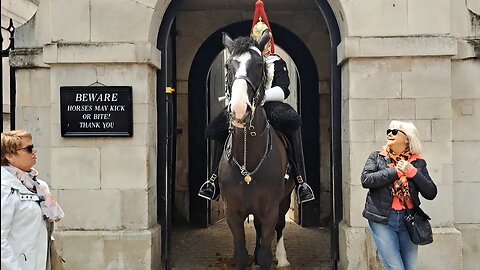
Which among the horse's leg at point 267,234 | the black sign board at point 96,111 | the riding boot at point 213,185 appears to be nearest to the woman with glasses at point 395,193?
the horse's leg at point 267,234

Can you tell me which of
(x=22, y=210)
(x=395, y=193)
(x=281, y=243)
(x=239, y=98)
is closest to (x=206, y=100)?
(x=281, y=243)

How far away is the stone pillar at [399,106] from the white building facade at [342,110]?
0.03ft

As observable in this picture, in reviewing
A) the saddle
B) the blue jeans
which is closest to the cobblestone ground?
the saddle

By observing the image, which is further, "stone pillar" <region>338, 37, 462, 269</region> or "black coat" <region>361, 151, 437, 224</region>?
"stone pillar" <region>338, 37, 462, 269</region>

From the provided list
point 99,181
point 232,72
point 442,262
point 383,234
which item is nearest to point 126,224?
point 99,181

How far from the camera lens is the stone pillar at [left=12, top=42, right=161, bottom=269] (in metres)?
5.96

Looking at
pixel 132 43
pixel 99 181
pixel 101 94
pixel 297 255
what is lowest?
pixel 297 255

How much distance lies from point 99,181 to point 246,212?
1.82 meters

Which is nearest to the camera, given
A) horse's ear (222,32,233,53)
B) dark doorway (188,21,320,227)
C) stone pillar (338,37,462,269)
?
horse's ear (222,32,233,53)

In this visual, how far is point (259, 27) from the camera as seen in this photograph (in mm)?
6012

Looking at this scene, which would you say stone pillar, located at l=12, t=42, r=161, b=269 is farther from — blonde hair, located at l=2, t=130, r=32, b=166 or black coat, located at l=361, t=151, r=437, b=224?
black coat, located at l=361, t=151, r=437, b=224

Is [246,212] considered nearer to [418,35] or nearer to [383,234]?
[383,234]

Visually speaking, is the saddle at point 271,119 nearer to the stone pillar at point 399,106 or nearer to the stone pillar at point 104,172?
the stone pillar at point 399,106

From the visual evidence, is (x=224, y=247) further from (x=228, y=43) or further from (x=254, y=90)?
(x=254, y=90)
